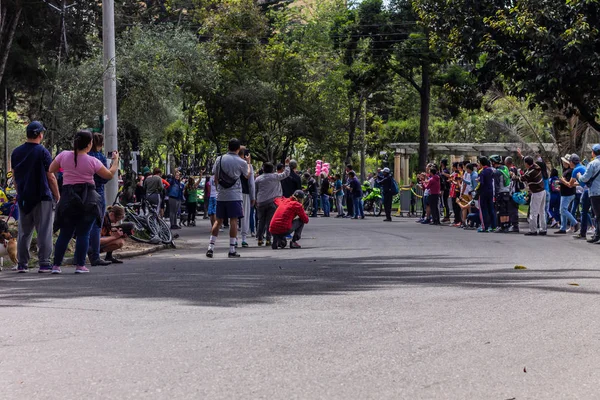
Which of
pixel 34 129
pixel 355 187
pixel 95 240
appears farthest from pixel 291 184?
pixel 355 187

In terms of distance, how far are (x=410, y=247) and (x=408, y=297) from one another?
30.5ft

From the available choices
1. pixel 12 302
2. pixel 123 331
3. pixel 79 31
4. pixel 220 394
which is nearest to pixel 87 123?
pixel 79 31

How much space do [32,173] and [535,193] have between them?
544 inches

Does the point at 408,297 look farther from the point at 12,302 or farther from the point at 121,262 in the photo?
the point at 121,262

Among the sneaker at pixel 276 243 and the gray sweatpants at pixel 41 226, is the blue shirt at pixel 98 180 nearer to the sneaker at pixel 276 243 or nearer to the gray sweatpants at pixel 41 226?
the gray sweatpants at pixel 41 226

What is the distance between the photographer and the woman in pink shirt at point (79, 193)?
1282 cm

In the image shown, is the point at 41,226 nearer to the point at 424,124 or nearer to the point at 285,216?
the point at 285,216

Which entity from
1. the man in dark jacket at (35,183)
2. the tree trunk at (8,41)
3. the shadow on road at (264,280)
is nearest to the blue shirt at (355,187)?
the tree trunk at (8,41)

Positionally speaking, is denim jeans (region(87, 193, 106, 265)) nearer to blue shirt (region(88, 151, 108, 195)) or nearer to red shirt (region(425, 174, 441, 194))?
blue shirt (region(88, 151, 108, 195))

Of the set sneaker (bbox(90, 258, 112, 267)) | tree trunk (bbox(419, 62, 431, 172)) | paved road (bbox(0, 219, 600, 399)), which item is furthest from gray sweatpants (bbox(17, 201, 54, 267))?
tree trunk (bbox(419, 62, 431, 172))

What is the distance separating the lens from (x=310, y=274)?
12.5 meters

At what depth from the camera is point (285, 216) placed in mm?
18922

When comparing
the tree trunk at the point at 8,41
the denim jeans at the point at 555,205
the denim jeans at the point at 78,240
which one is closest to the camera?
the denim jeans at the point at 78,240

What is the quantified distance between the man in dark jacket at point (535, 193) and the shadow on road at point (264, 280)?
8.64 m
